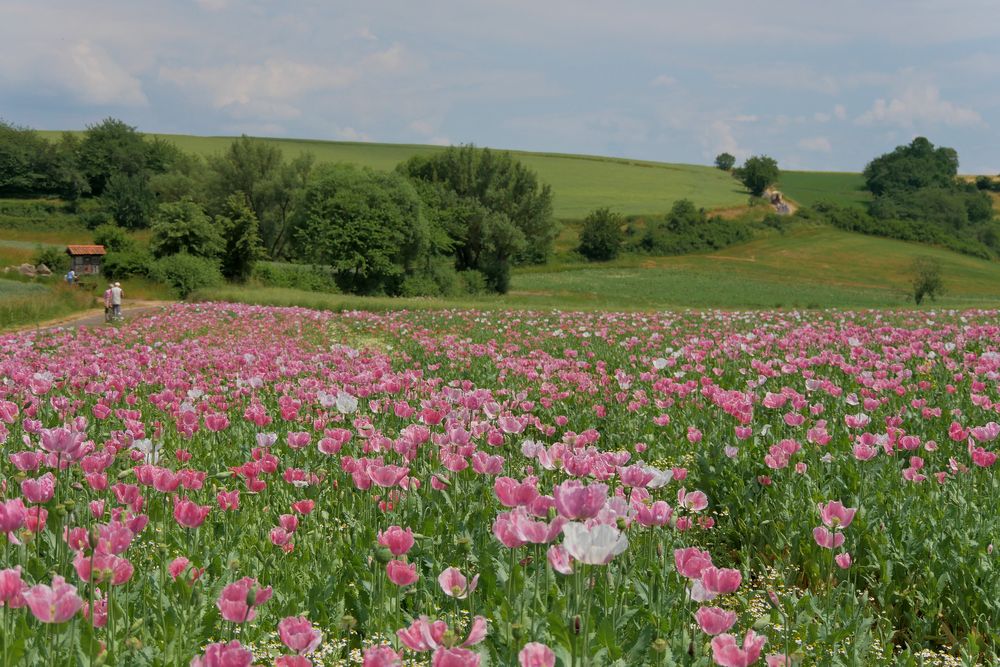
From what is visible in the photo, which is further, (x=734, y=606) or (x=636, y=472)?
(x=734, y=606)

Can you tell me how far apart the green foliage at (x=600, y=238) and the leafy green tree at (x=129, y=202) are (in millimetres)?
51553

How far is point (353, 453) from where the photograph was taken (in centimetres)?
501

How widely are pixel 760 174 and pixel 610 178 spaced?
23926 mm

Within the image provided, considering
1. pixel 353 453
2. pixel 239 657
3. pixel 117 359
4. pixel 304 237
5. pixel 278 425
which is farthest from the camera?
pixel 304 237

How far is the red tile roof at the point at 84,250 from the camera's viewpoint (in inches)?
2228

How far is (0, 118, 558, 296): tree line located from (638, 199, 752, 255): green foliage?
1909cm

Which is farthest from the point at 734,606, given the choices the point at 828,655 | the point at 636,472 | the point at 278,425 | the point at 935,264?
the point at 935,264

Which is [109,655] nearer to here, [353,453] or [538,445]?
[538,445]

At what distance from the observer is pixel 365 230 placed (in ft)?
169

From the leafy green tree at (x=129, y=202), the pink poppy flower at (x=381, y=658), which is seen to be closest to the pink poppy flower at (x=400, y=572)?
the pink poppy flower at (x=381, y=658)

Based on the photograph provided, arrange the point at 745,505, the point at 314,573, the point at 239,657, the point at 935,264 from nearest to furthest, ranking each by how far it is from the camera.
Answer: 1. the point at 239,657
2. the point at 314,573
3. the point at 745,505
4. the point at 935,264

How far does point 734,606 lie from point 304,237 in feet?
174

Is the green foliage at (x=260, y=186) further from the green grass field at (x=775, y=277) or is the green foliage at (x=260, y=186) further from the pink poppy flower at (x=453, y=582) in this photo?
the pink poppy flower at (x=453, y=582)

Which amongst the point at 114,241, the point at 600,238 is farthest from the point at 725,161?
the point at 114,241
